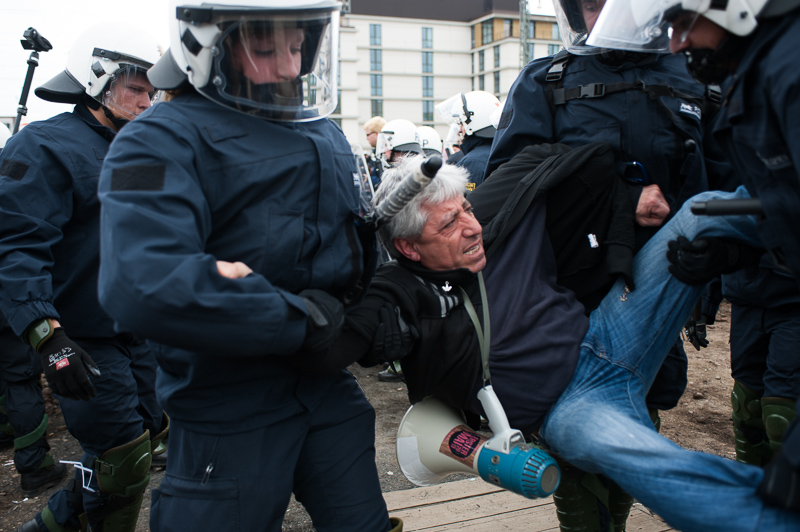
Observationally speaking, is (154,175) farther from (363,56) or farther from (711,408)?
(363,56)

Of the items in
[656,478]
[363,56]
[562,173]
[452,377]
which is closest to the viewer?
[656,478]

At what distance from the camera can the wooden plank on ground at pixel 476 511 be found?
277 cm

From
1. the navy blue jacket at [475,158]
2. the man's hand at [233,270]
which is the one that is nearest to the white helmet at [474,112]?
the navy blue jacket at [475,158]

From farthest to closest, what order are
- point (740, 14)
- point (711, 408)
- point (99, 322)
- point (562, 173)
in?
point (711, 408) → point (99, 322) → point (562, 173) → point (740, 14)

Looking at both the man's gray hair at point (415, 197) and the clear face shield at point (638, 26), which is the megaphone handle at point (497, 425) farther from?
the clear face shield at point (638, 26)

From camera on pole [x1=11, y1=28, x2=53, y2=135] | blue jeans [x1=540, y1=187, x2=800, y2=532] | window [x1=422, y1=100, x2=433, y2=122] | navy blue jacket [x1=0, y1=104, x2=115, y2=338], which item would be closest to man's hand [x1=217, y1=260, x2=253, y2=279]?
blue jeans [x1=540, y1=187, x2=800, y2=532]

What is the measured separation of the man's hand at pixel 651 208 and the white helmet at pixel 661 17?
17.6 inches

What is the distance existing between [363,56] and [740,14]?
155 feet

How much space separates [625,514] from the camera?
245 cm

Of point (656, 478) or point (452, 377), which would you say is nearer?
point (656, 478)

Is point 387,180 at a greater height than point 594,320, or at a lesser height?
greater

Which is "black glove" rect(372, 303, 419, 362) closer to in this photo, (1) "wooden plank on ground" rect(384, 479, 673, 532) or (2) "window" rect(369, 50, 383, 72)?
(1) "wooden plank on ground" rect(384, 479, 673, 532)

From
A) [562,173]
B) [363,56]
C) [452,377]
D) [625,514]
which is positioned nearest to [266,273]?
[452,377]

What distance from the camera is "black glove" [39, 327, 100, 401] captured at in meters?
2.33
